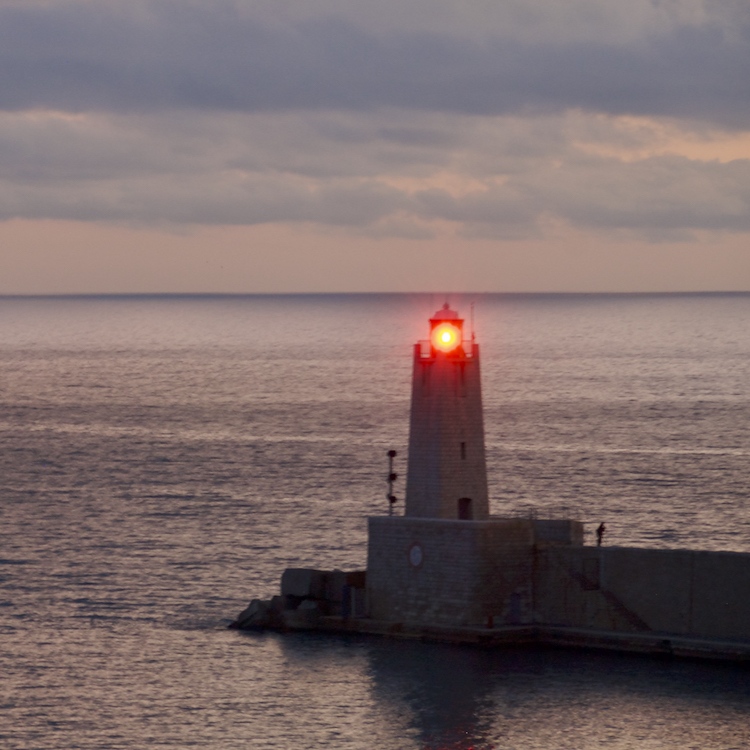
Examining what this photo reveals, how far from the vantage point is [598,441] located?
3927 inches

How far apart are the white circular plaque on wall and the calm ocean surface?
2222 mm

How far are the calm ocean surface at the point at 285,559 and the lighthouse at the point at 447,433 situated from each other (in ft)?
13.3

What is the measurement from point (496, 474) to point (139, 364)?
366ft

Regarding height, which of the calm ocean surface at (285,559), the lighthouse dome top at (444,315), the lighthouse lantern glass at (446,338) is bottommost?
the calm ocean surface at (285,559)

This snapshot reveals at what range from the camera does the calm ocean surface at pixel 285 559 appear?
1505 inches

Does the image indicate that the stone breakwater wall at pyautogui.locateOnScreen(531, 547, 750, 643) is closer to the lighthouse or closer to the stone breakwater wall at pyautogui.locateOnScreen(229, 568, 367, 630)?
the lighthouse

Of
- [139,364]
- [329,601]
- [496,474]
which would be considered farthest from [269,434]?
[139,364]

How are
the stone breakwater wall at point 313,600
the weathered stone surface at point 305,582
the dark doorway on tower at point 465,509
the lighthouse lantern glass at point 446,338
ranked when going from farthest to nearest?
the weathered stone surface at point 305,582
the stone breakwater wall at point 313,600
the lighthouse lantern glass at point 446,338
the dark doorway on tower at point 465,509

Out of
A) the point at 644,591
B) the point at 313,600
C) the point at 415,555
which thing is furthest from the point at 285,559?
the point at 644,591

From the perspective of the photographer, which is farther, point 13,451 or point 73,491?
point 13,451

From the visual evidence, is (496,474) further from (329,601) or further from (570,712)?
(570,712)

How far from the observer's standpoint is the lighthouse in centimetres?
4322

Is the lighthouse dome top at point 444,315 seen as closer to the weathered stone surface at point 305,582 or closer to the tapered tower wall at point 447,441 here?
the tapered tower wall at point 447,441

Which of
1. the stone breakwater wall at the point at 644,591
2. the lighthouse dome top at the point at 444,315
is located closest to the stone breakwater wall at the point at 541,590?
the stone breakwater wall at the point at 644,591
